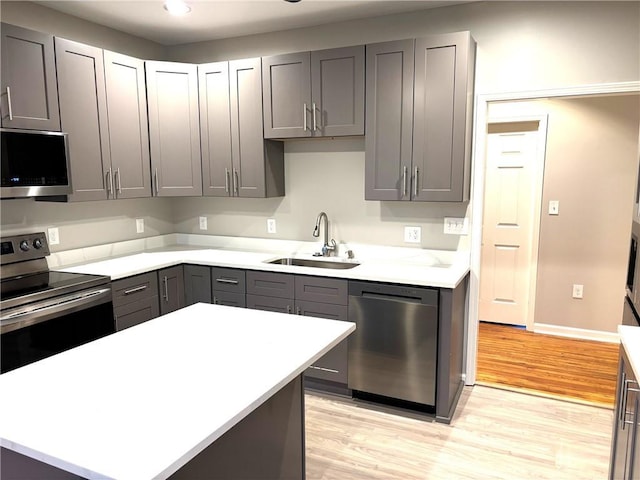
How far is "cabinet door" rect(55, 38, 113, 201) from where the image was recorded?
284 centimetres

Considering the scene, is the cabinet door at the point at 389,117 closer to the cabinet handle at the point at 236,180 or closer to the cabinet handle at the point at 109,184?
the cabinet handle at the point at 236,180

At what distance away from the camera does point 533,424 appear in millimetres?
2805

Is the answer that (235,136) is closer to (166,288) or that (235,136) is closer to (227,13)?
(227,13)

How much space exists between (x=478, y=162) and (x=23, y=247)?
2.98 m

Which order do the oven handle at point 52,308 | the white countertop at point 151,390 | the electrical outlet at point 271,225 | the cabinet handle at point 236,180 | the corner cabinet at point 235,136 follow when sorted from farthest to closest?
1. the electrical outlet at point 271,225
2. the cabinet handle at point 236,180
3. the corner cabinet at point 235,136
4. the oven handle at point 52,308
5. the white countertop at point 151,390

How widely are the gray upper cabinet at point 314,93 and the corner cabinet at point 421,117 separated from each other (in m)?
0.11

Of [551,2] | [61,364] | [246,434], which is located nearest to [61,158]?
[61,364]

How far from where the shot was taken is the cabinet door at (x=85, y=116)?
9.32 feet

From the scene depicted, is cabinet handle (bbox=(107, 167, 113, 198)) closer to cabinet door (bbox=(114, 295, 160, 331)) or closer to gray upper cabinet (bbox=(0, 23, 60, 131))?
gray upper cabinet (bbox=(0, 23, 60, 131))

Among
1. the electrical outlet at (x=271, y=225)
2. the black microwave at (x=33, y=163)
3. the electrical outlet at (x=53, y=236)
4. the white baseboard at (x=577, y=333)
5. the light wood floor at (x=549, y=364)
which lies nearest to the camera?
the black microwave at (x=33, y=163)

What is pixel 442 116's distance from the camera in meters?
2.86

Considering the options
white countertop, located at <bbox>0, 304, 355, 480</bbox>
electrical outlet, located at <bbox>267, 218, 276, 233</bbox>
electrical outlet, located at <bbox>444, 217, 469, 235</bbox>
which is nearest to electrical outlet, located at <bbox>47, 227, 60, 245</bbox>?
electrical outlet, located at <bbox>267, 218, 276, 233</bbox>

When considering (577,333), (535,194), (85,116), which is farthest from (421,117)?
(577,333)

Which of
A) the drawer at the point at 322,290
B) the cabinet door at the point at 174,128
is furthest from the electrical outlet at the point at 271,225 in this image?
the drawer at the point at 322,290
